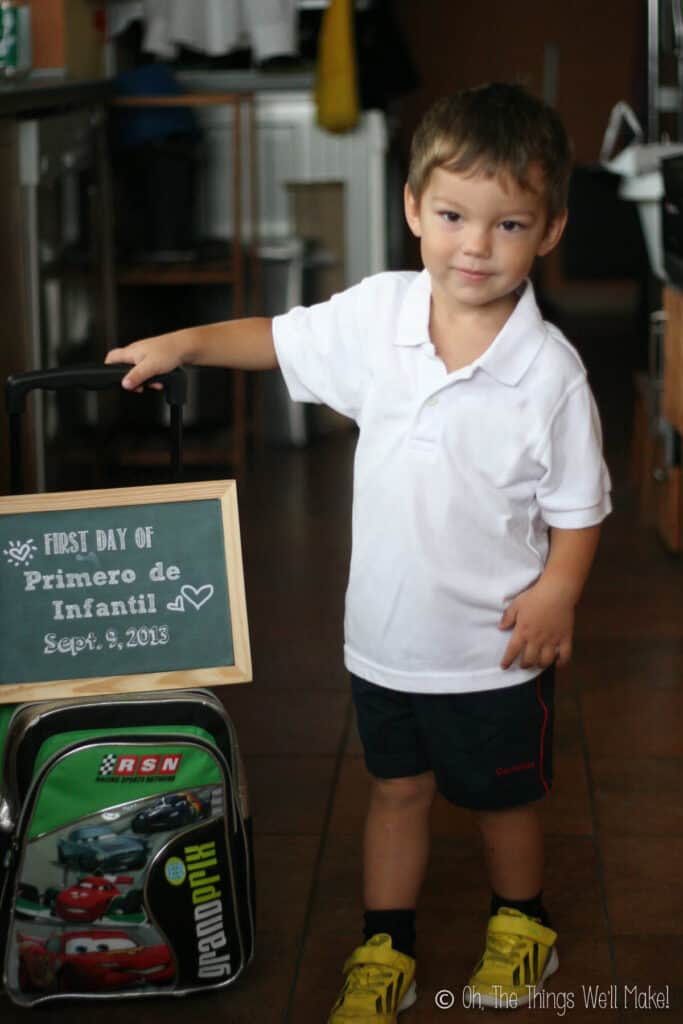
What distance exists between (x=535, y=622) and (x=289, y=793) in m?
0.80

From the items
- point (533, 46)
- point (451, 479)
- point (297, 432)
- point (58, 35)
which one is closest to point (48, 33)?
point (58, 35)

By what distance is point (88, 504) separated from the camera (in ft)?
4.97

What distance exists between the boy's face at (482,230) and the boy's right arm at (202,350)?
24 centimetres

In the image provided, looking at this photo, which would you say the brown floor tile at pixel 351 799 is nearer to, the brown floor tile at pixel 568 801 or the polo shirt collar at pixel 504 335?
the brown floor tile at pixel 568 801

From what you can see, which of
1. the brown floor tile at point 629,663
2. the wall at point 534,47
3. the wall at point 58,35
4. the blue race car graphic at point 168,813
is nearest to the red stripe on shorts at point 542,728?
the blue race car graphic at point 168,813

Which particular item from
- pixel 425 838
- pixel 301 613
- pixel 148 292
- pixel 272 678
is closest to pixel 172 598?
pixel 425 838

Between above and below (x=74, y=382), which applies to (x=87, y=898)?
below

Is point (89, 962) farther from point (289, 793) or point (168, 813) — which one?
point (289, 793)

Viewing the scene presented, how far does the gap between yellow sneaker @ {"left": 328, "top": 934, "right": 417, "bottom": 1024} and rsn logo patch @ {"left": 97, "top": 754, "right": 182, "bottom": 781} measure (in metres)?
0.34

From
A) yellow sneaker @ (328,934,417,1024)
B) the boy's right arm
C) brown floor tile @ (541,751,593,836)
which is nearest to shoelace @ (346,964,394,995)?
yellow sneaker @ (328,934,417,1024)

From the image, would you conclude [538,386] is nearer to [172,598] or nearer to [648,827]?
[172,598]

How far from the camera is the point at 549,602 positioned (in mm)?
1501

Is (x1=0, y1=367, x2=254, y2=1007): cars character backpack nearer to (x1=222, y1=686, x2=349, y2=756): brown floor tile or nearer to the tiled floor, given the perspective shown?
the tiled floor

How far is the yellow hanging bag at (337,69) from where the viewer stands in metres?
4.41
